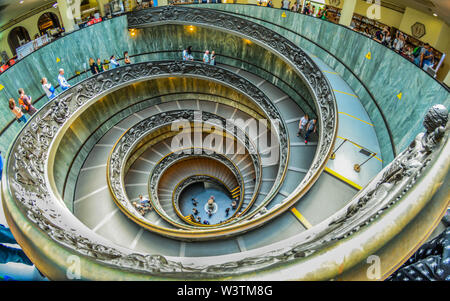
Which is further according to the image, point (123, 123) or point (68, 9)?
point (123, 123)

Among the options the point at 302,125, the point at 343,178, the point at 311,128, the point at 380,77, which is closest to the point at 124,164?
the point at 302,125

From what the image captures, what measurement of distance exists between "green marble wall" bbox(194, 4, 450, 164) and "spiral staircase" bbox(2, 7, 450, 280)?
1.53 m

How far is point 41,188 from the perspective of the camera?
5.70 meters

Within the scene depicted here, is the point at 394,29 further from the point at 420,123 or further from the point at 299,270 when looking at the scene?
the point at 299,270

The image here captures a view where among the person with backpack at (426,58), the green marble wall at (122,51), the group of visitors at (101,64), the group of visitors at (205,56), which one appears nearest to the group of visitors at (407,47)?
the person with backpack at (426,58)

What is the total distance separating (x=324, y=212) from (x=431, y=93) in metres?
4.16

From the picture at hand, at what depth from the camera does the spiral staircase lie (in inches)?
68.6

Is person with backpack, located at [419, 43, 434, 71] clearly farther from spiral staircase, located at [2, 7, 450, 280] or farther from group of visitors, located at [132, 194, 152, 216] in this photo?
group of visitors, located at [132, 194, 152, 216]

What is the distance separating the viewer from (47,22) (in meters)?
16.8

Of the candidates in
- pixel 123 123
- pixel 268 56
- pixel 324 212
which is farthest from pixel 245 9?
pixel 324 212

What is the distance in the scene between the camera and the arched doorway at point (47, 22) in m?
16.4

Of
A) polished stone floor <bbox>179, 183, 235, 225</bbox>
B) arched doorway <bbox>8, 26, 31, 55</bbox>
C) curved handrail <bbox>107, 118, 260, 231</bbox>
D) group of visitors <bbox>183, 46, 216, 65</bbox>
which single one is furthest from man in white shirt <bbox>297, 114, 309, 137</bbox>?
arched doorway <bbox>8, 26, 31, 55</bbox>

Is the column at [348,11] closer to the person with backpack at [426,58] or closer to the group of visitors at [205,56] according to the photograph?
the person with backpack at [426,58]

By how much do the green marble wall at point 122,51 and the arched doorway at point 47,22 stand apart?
24.1 feet
